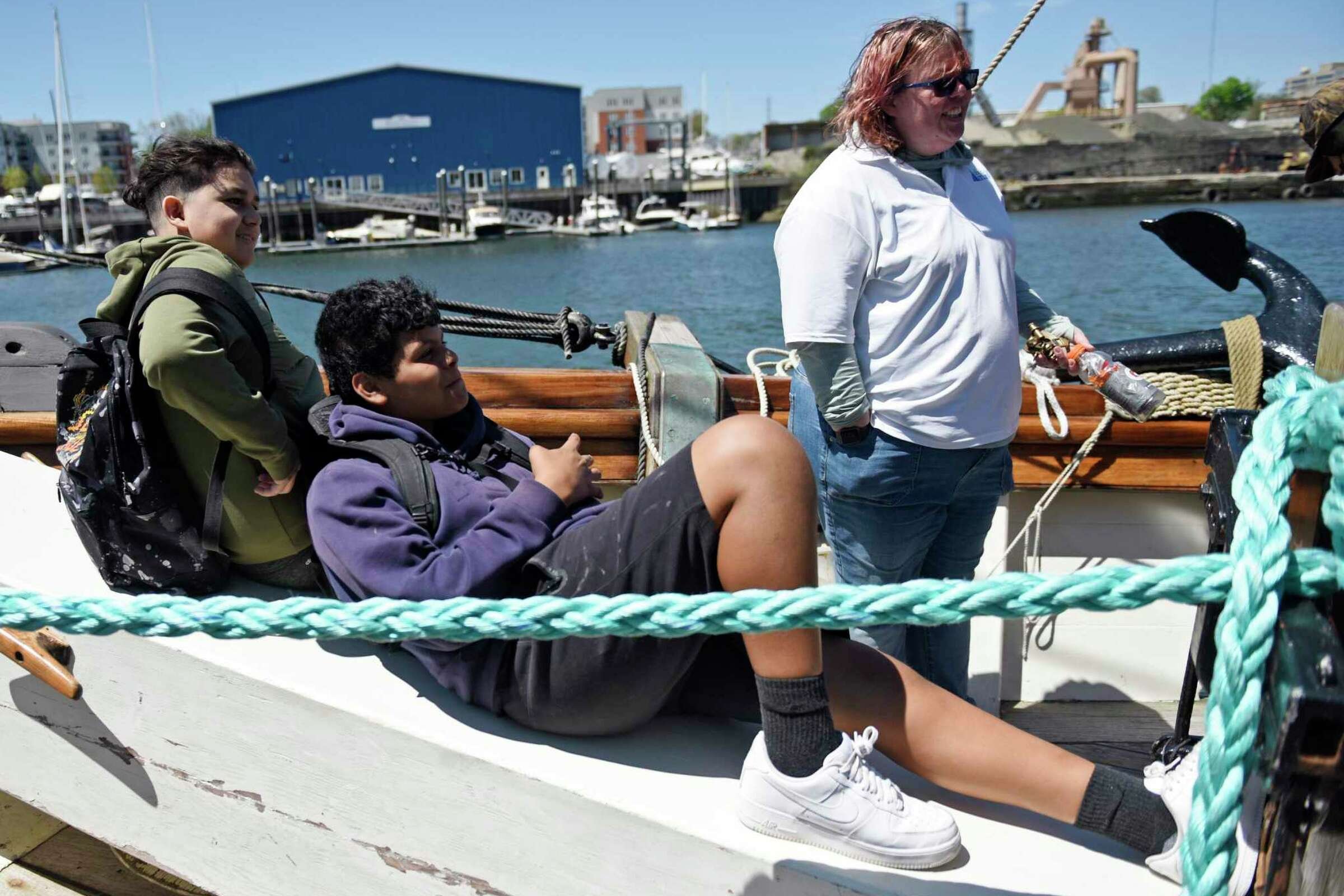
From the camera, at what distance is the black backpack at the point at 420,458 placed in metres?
1.64

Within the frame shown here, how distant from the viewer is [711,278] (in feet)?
85.0

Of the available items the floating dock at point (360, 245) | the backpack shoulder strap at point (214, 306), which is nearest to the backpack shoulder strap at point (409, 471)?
the backpack shoulder strap at point (214, 306)

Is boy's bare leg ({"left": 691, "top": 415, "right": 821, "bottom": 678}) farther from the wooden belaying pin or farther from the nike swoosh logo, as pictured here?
the wooden belaying pin

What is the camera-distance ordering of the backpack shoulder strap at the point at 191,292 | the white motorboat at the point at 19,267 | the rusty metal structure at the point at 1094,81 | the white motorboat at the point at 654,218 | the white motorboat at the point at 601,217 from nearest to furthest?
1. the backpack shoulder strap at the point at 191,292
2. the white motorboat at the point at 19,267
3. the white motorboat at the point at 601,217
4. the white motorboat at the point at 654,218
5. the rusty metal structure at the point at 1094,81

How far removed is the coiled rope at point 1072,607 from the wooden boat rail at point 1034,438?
5.35 ft

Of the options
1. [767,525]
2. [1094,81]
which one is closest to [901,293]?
[767,525]

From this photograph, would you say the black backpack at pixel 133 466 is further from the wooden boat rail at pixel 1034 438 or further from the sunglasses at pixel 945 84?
the sunglasses at pixel 945 84

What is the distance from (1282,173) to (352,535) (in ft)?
189

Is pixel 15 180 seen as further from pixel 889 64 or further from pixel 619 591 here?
pixel 619 591

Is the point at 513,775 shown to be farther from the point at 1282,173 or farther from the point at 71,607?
the point at 1282,173

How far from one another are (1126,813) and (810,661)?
483mm

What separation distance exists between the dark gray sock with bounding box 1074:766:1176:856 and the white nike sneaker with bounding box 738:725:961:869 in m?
0.20

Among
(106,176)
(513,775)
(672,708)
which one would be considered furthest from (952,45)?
(106,176)

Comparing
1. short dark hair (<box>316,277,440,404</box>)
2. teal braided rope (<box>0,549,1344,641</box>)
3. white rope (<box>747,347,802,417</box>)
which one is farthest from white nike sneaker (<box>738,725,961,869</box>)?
white rope (<box>747,347,802,417</box>)
